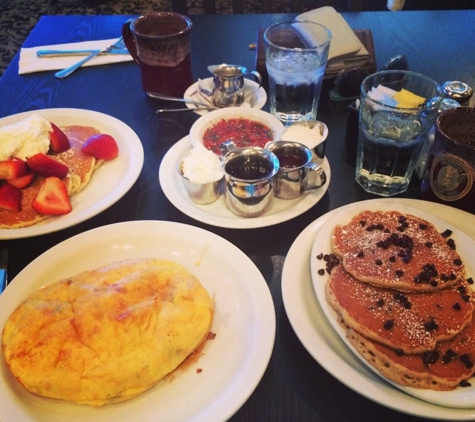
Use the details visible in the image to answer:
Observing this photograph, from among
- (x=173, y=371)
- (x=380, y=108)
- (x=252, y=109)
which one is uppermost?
(x=380, y=108)

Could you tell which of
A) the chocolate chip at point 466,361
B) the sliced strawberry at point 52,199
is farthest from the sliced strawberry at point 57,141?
the chocolate chip at point 466,361

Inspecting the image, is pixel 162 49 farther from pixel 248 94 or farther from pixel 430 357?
pixel 430 357

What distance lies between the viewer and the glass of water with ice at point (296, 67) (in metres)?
2.09

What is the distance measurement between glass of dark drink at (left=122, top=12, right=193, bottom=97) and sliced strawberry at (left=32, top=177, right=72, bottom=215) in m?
0.83

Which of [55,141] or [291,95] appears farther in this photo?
[291,95]

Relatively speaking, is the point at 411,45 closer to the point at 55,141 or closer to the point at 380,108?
the point at 380,108

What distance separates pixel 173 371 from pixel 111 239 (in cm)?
54

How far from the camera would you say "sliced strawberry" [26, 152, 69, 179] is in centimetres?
178

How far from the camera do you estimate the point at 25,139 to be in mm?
1849

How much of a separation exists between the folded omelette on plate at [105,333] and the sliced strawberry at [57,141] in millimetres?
800

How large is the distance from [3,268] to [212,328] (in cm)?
76

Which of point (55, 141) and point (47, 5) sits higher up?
point (55, 141)

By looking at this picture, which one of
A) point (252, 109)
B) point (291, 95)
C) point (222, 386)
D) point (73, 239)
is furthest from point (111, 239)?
point (291, 95)

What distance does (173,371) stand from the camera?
1231 mm
